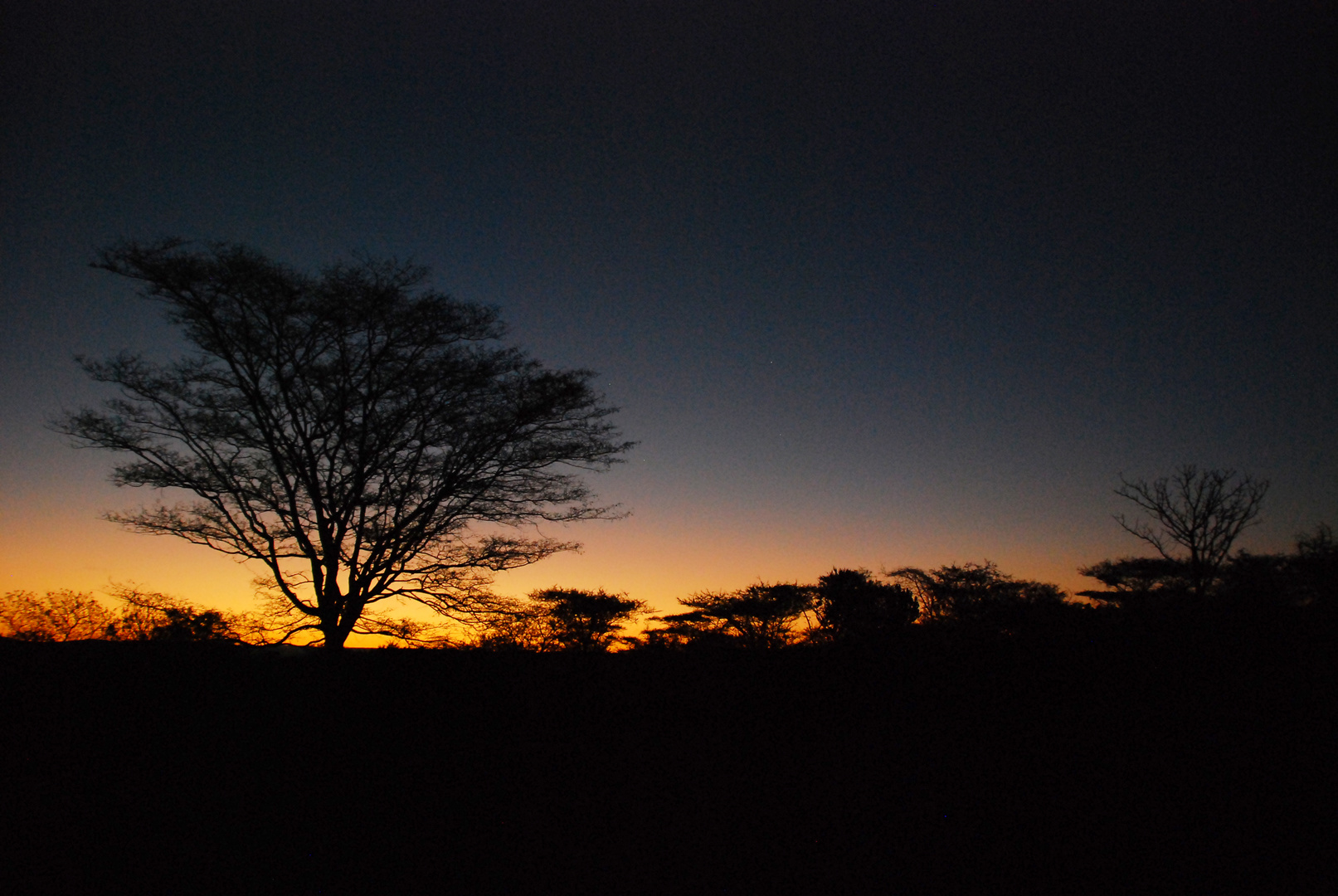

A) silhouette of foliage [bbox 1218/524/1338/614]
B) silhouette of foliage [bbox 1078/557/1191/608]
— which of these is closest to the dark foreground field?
silhouette of foliage [bbox 1218/524/1338/614]

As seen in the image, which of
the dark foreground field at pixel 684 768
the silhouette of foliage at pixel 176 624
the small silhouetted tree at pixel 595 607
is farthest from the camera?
the small silhouetted tree at pixel 595 607

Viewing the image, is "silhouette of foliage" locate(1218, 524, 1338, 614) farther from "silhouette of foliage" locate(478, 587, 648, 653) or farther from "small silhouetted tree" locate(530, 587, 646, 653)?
"small silhouetted tree" locate(530, 587, 646, 653)

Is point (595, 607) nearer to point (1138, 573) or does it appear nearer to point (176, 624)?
point (176, 624)

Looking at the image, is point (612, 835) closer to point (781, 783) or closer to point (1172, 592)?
point (781, 783)

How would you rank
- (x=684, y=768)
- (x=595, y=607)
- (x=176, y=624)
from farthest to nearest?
1. (x=595, y=607)
2. (x=176, y=624)
3. (x=684, y=768)

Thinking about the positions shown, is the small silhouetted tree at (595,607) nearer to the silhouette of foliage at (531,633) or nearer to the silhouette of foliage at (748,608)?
the silhouette of foliage at (748,608)

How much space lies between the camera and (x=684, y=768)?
5.47 m

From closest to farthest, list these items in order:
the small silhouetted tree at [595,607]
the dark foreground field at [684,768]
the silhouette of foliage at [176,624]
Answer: the dark foreground field at [684,768], the silhouette of foliage at [176,624], the small silhouetted tree at [595,607]

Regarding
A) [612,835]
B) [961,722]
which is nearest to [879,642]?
[961,722]

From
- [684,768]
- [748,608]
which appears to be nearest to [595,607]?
[748,608]

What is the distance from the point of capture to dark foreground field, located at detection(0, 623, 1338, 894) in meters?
3.89

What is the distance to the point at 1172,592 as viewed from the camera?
30.1ft

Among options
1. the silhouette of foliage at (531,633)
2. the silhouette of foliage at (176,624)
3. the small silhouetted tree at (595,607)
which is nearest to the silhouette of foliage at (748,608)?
the small silhouetted tree at (595,607)

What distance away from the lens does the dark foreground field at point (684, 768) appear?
3889 millimetres
